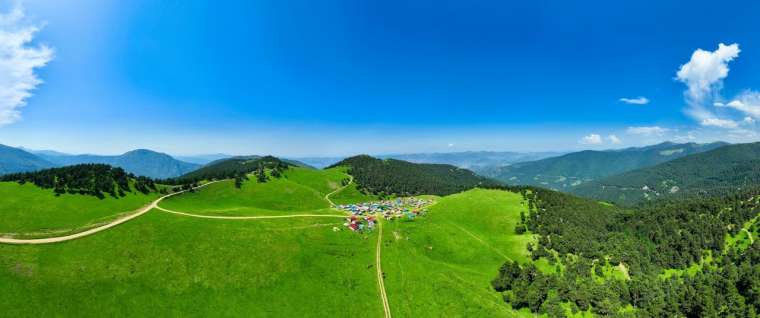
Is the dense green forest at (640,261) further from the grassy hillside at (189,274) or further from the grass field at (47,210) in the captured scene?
the grass field at (47,210)

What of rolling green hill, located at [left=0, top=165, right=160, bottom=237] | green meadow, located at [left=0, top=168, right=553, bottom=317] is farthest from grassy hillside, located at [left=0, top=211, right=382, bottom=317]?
rolling green hill, located at [left=0, top=165, right=160, bottom=237]

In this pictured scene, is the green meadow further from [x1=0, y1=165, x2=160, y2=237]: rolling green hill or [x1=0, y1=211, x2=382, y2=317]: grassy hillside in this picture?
[x1=0, y1=165, x2=160, y2=237]: rolling green hill

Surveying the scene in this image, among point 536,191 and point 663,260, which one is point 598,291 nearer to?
point 663,260

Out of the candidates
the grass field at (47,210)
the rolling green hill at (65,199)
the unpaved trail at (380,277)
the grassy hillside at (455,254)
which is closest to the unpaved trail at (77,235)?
the rolling green hill at (65,199)

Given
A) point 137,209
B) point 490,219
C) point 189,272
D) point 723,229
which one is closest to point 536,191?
point 490,219

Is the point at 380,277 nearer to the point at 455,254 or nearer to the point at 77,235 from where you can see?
the point at 455,254
